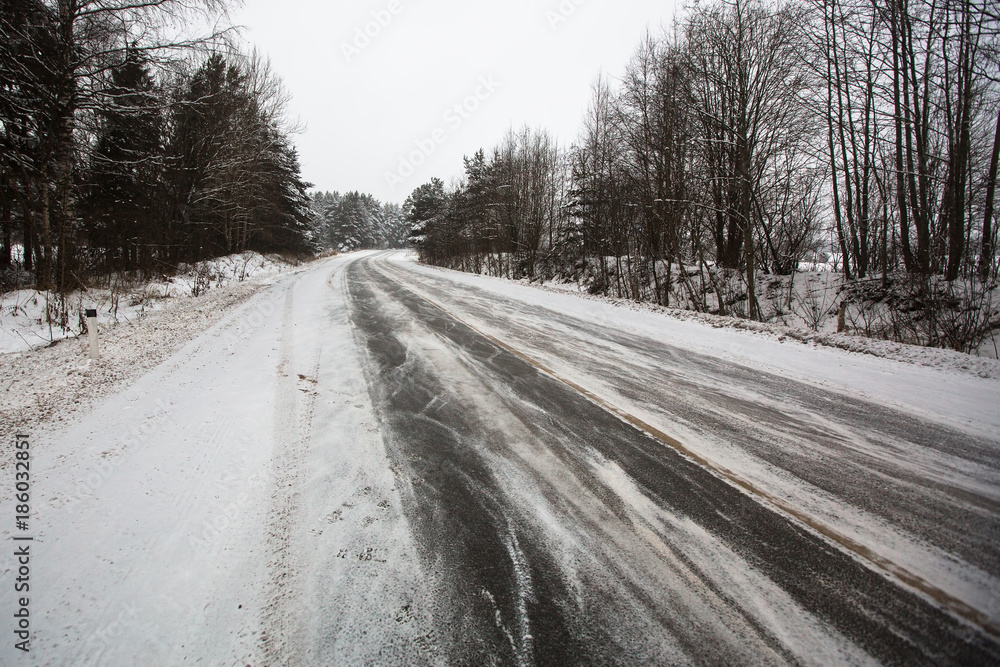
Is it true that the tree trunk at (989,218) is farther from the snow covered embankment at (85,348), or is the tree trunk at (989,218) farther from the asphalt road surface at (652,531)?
the snow covered embankment at (85,348)

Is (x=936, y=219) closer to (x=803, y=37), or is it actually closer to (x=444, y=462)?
(x=803, y=37)

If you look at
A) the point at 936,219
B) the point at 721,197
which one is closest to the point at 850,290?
the point at 936,219

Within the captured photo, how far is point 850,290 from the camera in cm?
1230

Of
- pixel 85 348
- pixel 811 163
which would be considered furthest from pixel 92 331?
pixel 811 163

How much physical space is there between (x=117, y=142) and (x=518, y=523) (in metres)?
20.6

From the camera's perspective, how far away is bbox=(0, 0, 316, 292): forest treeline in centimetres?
835

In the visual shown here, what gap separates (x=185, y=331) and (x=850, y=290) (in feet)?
59.4

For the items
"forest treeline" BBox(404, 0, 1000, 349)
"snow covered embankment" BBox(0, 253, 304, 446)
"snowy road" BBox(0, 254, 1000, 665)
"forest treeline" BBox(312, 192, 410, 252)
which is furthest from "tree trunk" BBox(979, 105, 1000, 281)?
"forest treeline" BBox(312, 192, 410, 252)

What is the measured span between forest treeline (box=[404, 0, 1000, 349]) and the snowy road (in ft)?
24.5

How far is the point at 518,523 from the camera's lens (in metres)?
2.51

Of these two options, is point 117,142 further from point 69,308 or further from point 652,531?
point 652,531

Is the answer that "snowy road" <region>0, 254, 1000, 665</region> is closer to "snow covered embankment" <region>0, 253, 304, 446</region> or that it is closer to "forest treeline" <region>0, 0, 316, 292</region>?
"snow covered embankment" <region>0, 253, 304, 446</region>

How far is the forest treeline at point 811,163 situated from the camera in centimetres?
1006

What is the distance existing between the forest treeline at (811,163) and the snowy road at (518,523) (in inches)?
294
